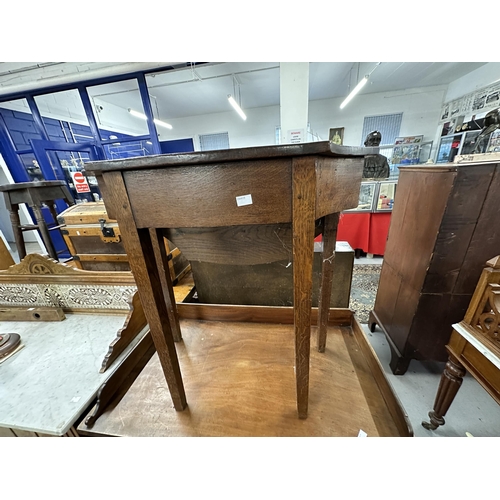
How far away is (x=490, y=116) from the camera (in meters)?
1.99

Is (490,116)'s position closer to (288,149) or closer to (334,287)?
(334,287)

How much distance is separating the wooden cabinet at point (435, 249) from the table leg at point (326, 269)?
57cm

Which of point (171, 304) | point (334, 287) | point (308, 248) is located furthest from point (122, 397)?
point (334, 287)

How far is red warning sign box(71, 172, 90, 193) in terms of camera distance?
310 cm

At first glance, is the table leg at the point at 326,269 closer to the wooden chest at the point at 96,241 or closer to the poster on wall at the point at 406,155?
the wooden chest at the point at 96,241

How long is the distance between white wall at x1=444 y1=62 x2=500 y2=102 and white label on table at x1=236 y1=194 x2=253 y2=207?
6.08m

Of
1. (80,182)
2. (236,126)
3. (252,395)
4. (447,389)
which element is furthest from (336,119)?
(252,395)

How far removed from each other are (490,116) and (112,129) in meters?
7.14

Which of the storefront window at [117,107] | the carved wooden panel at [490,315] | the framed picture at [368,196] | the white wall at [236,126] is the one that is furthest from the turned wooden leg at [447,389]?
the white wall at [236,126]

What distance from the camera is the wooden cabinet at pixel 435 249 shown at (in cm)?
92

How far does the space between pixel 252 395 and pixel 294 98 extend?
10.1 ft

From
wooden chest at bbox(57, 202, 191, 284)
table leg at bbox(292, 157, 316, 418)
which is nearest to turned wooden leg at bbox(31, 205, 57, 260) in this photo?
wooden chest at bbox(57, 202, 191, 284)

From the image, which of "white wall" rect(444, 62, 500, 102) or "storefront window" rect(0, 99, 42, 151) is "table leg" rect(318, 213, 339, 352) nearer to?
"storefront window" rect(0, 99, 42, 151)

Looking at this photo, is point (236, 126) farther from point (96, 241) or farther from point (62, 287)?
point (62, 287)
